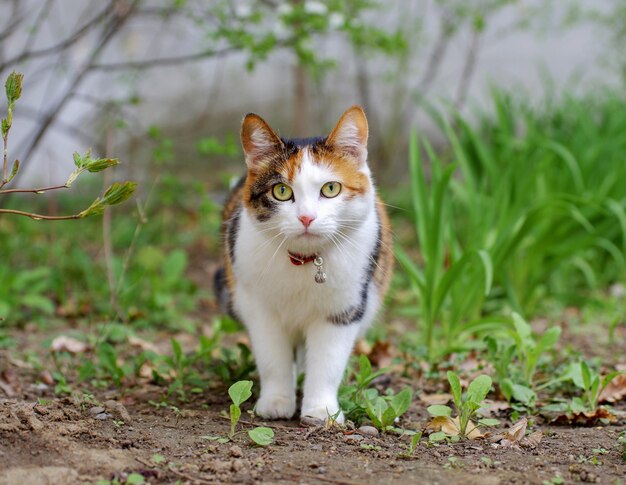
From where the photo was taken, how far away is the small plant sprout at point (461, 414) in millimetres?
2145

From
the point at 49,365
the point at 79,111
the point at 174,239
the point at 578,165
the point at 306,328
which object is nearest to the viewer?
the point at 306,328

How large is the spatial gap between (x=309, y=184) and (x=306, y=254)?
231 mm

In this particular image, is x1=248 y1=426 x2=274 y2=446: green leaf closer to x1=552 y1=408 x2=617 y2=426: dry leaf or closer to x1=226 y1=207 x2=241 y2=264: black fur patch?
x1=226 y1=207 x2=241 y2=264: black fur patch

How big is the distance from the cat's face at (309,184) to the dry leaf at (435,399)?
2.25 ft

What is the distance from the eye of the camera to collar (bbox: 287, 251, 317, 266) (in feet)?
7.53

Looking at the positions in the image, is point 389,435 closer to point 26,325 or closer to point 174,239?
point 26,325

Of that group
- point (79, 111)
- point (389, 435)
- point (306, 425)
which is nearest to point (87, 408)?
point (306, 425)

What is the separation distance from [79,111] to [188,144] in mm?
997

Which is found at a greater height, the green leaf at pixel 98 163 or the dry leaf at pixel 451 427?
the green leaf at pixel 98 163

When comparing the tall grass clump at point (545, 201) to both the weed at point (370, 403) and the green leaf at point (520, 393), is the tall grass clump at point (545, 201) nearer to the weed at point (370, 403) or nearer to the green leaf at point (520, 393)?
the green leaf at point (520, 393)

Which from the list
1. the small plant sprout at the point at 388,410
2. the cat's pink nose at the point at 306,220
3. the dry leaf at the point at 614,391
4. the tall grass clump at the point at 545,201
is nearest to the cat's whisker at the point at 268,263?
the cat's pink nose at the point at 306,220

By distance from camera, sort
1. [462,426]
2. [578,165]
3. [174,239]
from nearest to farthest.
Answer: [462,426]
[578,165]
[174,239]

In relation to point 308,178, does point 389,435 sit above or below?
below

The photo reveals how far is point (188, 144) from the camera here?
22.6 feet
